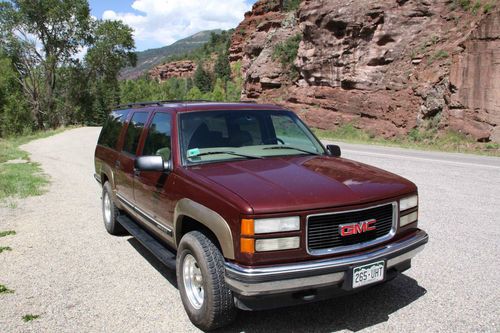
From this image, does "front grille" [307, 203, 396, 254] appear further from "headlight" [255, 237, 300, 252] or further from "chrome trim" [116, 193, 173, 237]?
"chrome trim" [116, 193, 173, 237]

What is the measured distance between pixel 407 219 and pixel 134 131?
11.6 feet

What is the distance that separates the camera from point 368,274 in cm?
343

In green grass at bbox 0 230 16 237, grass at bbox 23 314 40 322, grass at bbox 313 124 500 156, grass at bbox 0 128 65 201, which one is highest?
grass at bbox 23 314 40 322

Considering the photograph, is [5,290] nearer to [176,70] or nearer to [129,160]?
[129,160]

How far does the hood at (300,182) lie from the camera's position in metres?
3.28

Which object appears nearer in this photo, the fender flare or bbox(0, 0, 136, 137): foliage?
the fender flare

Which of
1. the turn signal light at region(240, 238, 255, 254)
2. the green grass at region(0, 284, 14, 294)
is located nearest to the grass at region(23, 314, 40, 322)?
the green grass at region(0, 284, 14, 294)

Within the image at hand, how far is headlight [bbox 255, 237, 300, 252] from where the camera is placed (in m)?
3.20

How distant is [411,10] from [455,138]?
1065 centimetres

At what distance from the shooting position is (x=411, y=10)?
27969 millimetres

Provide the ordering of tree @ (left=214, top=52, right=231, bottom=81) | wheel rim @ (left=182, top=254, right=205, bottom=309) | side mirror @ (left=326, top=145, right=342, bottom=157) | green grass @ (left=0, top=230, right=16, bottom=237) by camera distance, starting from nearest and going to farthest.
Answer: wheel rim @ (left=182, top=254, right=205, bottom=309) → side mirror @ (left=326, top=145, right=342, bottom=157) → green grass @ (left=0, top=230, right=16, bottom=237) → tree @ (left=214, top=52, right=231, bottom=81)

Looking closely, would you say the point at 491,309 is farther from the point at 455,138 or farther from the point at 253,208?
the point at 455,138

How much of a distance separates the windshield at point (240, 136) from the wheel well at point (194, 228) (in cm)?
58

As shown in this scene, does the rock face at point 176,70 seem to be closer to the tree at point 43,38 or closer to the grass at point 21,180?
the tree at point 43,38
